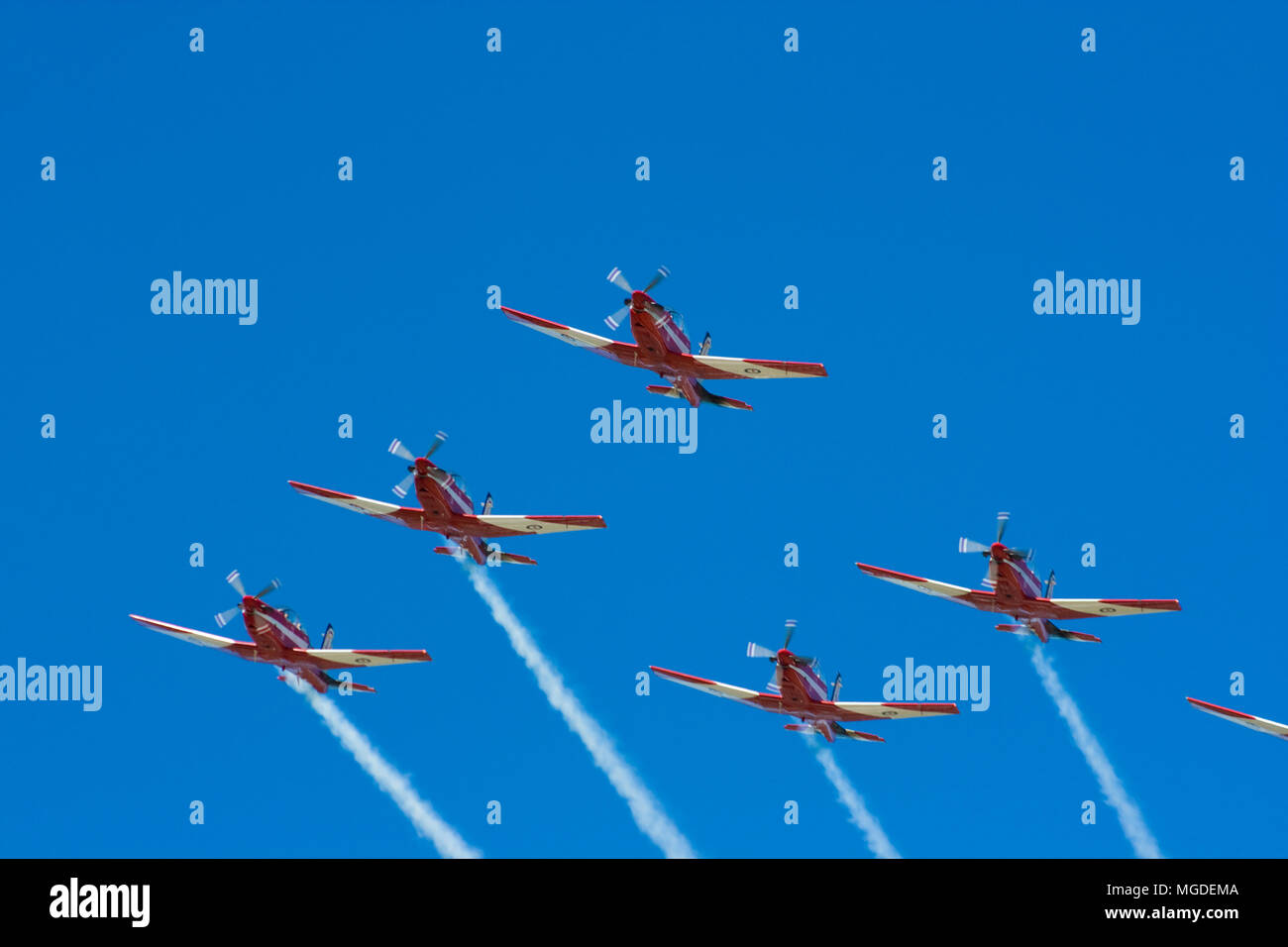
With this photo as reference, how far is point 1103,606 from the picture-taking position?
62.7 meters

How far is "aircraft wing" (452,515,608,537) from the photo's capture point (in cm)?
5894

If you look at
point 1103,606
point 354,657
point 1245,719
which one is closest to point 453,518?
point 354,657

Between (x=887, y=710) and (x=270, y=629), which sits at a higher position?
(x=270, y=629)

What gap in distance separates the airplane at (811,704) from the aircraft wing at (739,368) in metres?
8.14

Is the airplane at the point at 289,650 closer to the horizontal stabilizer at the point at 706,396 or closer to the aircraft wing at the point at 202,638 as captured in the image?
the aircraft wing at the point at 202,638

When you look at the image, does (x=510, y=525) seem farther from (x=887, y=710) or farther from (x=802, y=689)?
(x=887, y=710)

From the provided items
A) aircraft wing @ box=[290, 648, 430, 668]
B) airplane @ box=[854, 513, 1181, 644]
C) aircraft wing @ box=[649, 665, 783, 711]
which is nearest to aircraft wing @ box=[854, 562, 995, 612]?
airplane @ box=[854, 513, 1181, 644]

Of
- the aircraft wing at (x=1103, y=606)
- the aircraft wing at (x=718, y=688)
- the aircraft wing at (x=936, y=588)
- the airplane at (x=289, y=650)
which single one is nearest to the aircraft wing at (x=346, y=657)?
the airplane at (x=289, y=650)

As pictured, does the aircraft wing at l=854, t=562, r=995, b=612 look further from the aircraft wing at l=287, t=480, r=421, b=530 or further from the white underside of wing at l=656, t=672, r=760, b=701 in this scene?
the aircraft wing at l=287, t=480, r=421, b=530

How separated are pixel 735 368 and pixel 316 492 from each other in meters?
13.8

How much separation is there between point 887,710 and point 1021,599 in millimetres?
5585

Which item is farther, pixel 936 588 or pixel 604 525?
pixel 936 588
